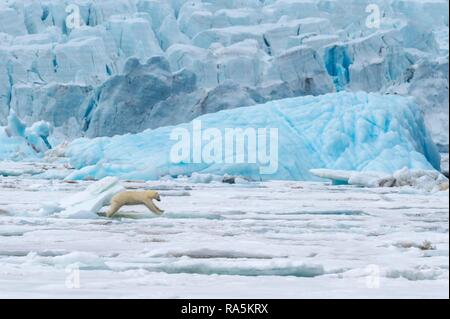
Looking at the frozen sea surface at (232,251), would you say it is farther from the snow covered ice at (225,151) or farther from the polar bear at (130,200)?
the polar bear at (130,200)

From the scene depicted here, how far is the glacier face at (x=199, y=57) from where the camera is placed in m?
20.1

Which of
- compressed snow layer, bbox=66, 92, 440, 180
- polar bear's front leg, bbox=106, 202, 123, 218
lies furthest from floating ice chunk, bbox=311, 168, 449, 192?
polar bear's front leg, bbox=106, 202, 123, 218

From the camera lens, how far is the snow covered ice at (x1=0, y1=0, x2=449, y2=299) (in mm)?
4109

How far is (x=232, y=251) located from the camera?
4770 millimetres

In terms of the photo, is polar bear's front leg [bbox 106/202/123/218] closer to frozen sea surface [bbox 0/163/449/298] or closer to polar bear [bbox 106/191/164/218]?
polar bear [bbox 106/191/164/218]

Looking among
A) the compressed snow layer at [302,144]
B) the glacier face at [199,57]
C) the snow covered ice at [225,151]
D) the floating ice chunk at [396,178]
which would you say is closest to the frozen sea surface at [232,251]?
the snow covered ice at [225,151]

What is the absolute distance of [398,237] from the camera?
18.6 ft

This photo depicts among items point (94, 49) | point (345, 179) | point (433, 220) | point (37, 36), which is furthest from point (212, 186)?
point (37, 36)

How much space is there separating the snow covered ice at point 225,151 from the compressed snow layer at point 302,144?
34mm

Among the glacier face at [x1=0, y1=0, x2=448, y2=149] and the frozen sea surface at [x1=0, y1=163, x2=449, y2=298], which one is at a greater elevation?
the frozen sea surface at [x1=0, y1=163, x2=449, y2=298]

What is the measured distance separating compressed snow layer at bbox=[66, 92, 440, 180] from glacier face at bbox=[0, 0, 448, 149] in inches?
125

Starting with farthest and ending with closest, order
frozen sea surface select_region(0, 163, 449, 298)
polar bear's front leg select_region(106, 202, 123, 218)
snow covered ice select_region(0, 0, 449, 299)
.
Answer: polar bear's front leg select_region(106, 202, 123, 218) < snow covered ice select_region(0, 0, 449, 299) < frozen sea surface select_region(0, 163, 449, 298)

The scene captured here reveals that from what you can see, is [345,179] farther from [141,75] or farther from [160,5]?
[160,5]

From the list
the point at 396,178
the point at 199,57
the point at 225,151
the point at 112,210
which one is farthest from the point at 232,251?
the point at 199,57
